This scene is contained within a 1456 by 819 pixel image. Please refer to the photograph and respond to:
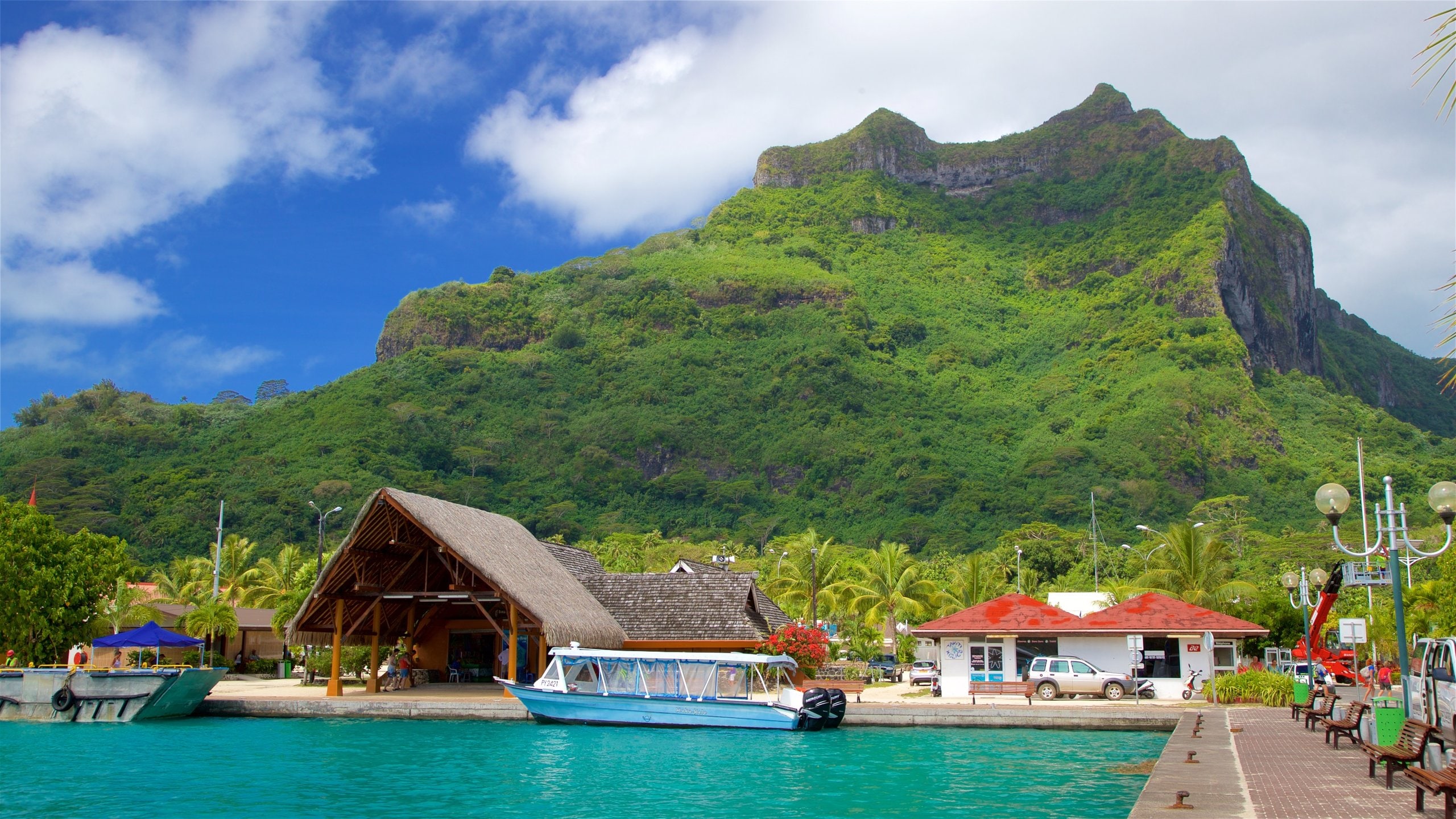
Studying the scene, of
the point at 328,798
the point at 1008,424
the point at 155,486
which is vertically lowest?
the point at 328,798

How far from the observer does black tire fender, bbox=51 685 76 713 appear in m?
28.4

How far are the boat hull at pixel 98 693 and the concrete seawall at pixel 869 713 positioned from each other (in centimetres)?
156

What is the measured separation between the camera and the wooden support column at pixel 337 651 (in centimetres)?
3127

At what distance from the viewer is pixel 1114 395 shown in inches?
5389

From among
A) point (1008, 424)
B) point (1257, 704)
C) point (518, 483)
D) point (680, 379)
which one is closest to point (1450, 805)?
point (1257, 704)

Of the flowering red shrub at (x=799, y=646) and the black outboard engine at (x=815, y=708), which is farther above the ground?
the flowering red shrub at (x=799, y=646)

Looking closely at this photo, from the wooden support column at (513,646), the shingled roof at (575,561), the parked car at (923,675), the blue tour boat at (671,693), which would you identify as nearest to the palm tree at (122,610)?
the shingled roof at (575,561)

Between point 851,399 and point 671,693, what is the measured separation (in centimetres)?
12066

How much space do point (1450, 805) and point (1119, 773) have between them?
8982 millimetres

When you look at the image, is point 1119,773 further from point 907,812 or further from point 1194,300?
point 1194,300

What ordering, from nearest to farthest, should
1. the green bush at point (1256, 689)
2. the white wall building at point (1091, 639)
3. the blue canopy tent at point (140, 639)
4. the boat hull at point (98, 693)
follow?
the boat hull at point (98, 693) → the green bush at point (1256, 689) → the blue canopy tent at point (140, 639) → the white wall building at point (1091, 639)

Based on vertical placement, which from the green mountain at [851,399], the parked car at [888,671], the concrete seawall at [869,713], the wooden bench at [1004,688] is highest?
the green mountain at [851,399]

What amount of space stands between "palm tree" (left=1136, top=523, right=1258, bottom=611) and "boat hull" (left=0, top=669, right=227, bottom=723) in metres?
36.3

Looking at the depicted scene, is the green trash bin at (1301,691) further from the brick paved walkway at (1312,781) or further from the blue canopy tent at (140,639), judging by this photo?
the blue canopy tent at (140,639)
